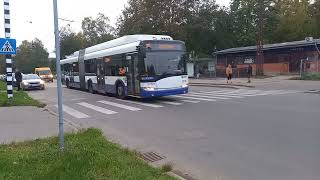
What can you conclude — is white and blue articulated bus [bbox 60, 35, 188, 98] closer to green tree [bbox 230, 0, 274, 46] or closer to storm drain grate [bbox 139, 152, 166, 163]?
storm drain grate [bbox 139, 152, 166, 163]

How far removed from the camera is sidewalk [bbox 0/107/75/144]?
10.5 meters

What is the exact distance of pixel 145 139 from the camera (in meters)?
10.6

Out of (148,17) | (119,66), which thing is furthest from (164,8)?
(119,66)

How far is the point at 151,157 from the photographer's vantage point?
8617 mm

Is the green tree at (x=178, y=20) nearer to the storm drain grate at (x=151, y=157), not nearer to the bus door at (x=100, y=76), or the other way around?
the bus door at (x=100, y=76)

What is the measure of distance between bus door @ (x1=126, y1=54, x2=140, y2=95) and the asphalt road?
245 cm

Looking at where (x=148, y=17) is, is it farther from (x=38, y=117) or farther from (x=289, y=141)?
(x=289, y=141)

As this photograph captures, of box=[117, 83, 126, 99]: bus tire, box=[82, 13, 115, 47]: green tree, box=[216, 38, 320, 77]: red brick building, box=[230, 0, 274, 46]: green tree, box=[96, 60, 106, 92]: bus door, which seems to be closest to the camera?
box=[117, 83, 126, 99]: bus tire

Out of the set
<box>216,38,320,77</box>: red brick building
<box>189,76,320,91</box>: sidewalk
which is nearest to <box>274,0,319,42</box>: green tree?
<box>216,38,320,77</box>: red brick building

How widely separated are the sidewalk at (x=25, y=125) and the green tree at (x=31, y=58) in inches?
3954

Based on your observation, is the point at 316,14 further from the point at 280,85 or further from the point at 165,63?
the point at 165,63

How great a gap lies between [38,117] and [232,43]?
191 ft

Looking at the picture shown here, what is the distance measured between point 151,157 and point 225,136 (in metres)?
2.53

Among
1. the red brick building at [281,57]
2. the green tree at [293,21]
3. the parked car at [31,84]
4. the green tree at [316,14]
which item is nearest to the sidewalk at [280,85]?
the red brick building at [281,57]
